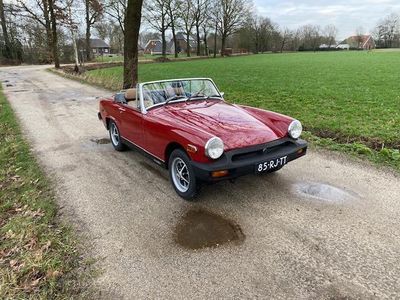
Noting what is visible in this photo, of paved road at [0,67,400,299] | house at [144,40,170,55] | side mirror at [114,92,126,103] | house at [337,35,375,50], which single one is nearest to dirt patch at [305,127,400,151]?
paved road at [0,67,400,299]

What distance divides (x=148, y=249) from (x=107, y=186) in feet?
5.79

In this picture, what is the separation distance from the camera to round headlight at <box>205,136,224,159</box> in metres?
3.55

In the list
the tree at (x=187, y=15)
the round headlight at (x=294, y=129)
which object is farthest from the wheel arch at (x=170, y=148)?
the tree at (x=187, y=15)

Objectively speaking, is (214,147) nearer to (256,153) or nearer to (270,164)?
(256,153)

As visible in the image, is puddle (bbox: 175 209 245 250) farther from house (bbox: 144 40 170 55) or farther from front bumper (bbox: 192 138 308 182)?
house (bbox: 144 40 170 55)

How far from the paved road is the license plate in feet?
1.51

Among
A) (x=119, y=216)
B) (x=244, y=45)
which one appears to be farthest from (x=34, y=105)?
(x=244, y=45)

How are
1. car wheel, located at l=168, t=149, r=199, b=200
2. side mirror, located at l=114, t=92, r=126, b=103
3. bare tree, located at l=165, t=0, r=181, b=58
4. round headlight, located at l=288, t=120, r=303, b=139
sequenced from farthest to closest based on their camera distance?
bare tree, located at l=165, t=0, r=181, b=58 → side mirror, located at l=114, t=92, r=126, b=103 → round headlight, located at l=288, t=120, r=303, b=139 → car wheel, located at l=168, t=149, r=199, b=200

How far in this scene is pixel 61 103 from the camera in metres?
12.0

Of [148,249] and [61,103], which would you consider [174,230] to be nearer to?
[148,249]

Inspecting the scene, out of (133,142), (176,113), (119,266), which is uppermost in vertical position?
(176,113)

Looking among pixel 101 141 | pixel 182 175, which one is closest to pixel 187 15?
pixel 101 141

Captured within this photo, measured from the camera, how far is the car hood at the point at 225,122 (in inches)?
152

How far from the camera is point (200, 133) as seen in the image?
375 centimetres
